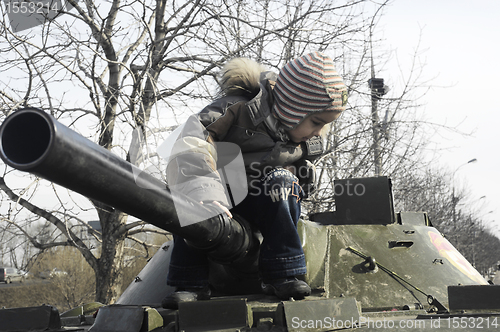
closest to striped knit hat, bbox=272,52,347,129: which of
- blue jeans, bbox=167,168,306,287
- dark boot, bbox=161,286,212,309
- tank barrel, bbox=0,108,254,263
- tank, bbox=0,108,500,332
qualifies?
blue jeans, bbox=167,168,306,287

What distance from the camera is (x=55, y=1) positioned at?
7688 millimetres

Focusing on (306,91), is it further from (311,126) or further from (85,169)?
(85,169)

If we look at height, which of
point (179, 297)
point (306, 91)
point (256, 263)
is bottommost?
point (179, 297)

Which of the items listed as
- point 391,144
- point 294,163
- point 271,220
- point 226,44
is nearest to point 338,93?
point 294,163

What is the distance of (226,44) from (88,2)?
222cm

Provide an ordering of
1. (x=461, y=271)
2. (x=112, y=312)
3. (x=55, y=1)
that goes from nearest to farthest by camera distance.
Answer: (x=112, y=312)
(x=461, y=271)
(x=55, y=1)

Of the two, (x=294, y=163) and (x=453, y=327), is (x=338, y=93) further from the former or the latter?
(x=453, y=327)

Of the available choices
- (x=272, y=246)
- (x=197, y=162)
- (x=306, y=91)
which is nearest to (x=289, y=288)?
(x=272, y=246)

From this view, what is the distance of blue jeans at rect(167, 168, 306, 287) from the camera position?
298 cm

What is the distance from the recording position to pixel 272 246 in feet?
9.87

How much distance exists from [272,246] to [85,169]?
172 centimetres

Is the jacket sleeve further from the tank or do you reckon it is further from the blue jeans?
the blue jeans

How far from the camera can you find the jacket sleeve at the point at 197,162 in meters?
2.61

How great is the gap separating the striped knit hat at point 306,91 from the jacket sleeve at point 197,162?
42cm
